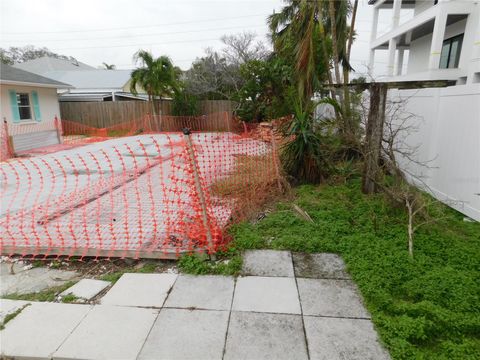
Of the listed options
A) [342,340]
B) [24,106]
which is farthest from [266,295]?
[24,106]

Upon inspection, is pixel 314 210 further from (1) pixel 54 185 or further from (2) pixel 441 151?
(1) pixel 54 185

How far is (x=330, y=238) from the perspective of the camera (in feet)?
11.7

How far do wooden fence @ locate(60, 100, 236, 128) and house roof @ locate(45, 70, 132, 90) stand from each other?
10.9ft

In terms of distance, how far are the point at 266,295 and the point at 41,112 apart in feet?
48.4

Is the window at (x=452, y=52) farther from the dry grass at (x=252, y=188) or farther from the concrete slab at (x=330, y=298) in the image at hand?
the concrete slab at (x=330, y=298)

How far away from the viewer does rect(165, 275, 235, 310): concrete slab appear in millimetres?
2557

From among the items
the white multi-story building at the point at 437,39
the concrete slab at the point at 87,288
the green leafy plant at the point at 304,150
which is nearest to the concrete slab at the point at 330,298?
the concrete slab at the point at 87,288

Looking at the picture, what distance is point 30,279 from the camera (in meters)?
3.02

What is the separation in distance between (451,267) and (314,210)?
1.84m

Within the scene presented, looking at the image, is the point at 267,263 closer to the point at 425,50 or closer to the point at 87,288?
the point at 87,288

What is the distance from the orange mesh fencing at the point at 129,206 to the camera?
3408 mm

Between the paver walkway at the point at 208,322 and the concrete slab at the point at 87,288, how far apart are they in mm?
125

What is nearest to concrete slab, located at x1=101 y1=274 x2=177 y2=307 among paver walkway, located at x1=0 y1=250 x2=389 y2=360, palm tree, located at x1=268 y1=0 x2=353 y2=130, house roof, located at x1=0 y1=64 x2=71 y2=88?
paver walkway, located at x1=0 y1=250 x2=389 y2=360

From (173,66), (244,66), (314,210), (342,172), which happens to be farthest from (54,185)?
(173,66)
